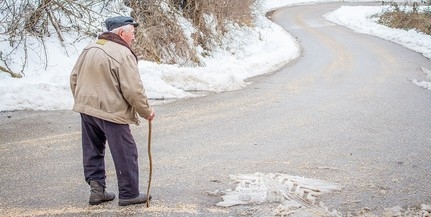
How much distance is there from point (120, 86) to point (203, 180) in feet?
5.58

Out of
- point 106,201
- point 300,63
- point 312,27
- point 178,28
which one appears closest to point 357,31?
point 312,27

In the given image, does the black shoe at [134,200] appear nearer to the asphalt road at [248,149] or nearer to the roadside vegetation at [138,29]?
the asphalt road at [248,149]

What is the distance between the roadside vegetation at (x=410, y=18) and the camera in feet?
92.0

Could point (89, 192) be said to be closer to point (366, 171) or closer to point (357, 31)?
point (366, 171)

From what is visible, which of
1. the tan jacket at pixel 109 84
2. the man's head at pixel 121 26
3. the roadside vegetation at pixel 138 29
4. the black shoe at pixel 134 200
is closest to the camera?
the tan jacket at pixel 109 84

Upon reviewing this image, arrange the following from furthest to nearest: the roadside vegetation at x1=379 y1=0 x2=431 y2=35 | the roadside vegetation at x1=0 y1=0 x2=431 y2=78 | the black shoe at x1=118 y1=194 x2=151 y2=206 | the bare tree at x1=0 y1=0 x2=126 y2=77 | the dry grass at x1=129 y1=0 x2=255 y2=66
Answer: the roadside vegetation at x1=379 y1=0 x2=431 y2=35, the dry grass at x1=129 y1=0 x2=255 y2=66, the roadside vegetation at x1=0 y1=0 x2=431 y2=78, the bare tree at x1=0 y1=0 x2=126 y2=77, the black shoe at x1=118 y1=194 x2=151 y2=206

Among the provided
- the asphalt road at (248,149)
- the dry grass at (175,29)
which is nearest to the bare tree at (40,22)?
the dry grass at (175,29)

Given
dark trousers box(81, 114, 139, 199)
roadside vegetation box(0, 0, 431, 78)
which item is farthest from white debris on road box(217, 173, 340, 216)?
roadside vegetation box(0, 0, 431, 78)

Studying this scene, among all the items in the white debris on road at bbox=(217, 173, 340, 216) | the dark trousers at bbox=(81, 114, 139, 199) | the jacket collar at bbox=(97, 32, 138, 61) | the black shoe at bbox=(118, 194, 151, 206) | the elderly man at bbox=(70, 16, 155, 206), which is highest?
the jacket collar at bbox=(97, 32, 138, 61)

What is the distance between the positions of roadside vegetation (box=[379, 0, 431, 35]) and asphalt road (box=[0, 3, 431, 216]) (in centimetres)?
1785

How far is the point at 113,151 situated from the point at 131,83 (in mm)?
677

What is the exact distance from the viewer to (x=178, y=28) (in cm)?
1502

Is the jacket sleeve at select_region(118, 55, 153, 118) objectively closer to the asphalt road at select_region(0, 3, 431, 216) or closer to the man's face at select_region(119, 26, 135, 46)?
the man's face at select_region(119, 26, 135, 46)

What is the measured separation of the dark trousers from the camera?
4.23 m
